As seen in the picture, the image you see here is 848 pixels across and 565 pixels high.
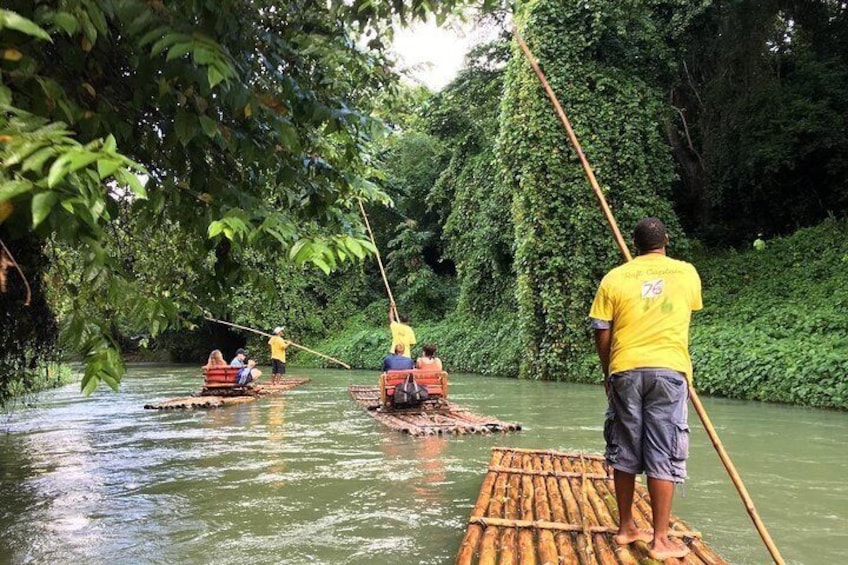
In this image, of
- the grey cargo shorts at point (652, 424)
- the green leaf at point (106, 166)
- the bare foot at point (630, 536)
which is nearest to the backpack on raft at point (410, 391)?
the bare foot at point (630, 536)

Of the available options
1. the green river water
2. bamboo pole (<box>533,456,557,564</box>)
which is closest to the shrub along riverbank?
the green river water

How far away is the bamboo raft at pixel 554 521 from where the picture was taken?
373cm

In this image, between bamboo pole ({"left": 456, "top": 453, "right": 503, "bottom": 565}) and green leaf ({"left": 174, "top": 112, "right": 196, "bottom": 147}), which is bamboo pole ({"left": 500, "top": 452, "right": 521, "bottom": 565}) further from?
green leaf ({"left": 174, "top": 112, "right": 196, "bottom": 147})

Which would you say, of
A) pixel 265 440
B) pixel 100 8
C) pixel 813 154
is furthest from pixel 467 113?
pixel 100 8

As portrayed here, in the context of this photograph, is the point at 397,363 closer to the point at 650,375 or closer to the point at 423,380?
the point at 423,380

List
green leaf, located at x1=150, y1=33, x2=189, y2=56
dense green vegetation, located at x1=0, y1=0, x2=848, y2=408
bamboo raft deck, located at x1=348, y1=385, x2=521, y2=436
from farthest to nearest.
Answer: bamboo raft deck, located at x1=348, y1=385, x2=521, y2=436 < dense green vegetation, located at x1=0, y1=0, x2=848, y2=408 < green leaf, located at x1=150, y1=33, x2=189, y2=56

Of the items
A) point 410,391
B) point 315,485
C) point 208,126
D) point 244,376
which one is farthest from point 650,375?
point 244,376

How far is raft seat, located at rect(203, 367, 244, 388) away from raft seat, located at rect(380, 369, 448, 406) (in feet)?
15.9

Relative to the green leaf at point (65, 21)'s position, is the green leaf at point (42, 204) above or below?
below

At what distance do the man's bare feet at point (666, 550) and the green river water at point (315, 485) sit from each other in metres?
0.86

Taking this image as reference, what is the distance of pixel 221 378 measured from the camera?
46.0 ft

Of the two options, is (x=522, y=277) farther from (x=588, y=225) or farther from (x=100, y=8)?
(x=100, y=8)

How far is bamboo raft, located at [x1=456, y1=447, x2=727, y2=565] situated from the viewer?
147 inches

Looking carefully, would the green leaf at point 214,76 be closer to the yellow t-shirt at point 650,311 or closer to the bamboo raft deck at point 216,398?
the yellow t-shirt at point 650,311
